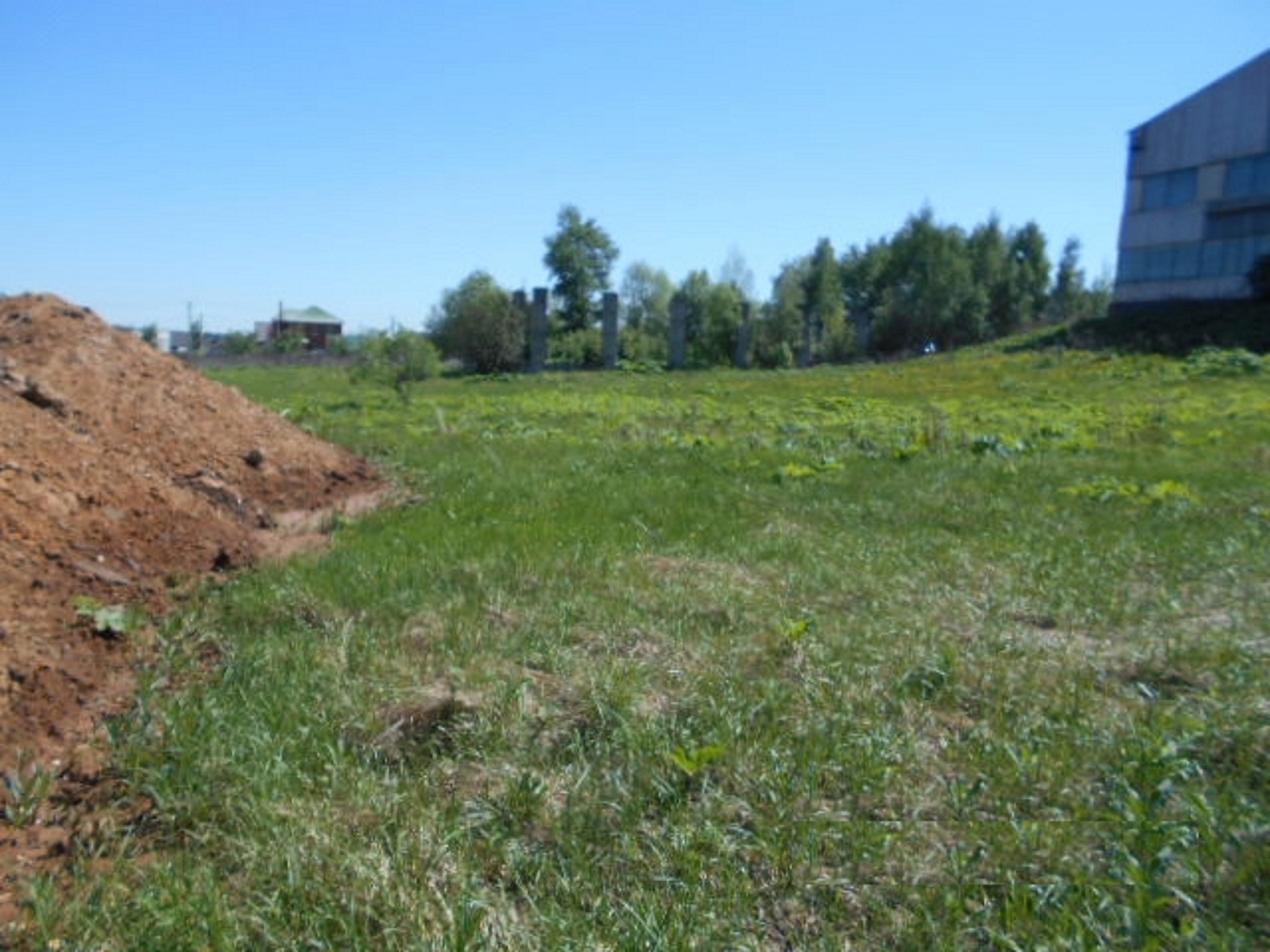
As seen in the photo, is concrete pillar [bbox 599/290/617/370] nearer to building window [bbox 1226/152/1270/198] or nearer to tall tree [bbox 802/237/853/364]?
tall tree [bbox 802/237/853/364]

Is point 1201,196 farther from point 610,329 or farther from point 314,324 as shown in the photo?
point 314,324

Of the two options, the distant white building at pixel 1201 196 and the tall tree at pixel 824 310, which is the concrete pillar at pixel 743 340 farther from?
the distant white building at pixel 1201 196

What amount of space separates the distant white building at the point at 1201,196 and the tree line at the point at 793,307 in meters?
8.19

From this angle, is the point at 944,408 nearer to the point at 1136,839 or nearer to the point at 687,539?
the point at 687,539

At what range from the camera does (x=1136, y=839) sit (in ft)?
9.45

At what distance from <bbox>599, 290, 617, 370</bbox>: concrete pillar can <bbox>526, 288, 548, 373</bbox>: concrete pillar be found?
2391 mm

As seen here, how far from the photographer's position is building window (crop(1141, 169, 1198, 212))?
3856cm

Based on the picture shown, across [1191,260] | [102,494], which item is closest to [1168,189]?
[1191,260]

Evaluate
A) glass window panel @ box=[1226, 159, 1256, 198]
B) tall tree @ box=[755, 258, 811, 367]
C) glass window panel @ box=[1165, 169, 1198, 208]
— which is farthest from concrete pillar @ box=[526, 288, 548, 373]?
glass window panel @ box=[1226, 159, 1256, 198]

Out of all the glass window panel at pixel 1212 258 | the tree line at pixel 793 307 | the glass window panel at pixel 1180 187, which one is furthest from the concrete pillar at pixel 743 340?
the glass window panel at pixel 1212 258

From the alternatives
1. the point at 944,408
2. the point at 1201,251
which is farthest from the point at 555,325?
the point at 944,408

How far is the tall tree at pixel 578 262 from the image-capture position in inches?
2276

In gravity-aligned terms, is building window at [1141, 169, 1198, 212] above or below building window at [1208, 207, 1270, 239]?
above

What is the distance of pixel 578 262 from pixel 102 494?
2108 inches
